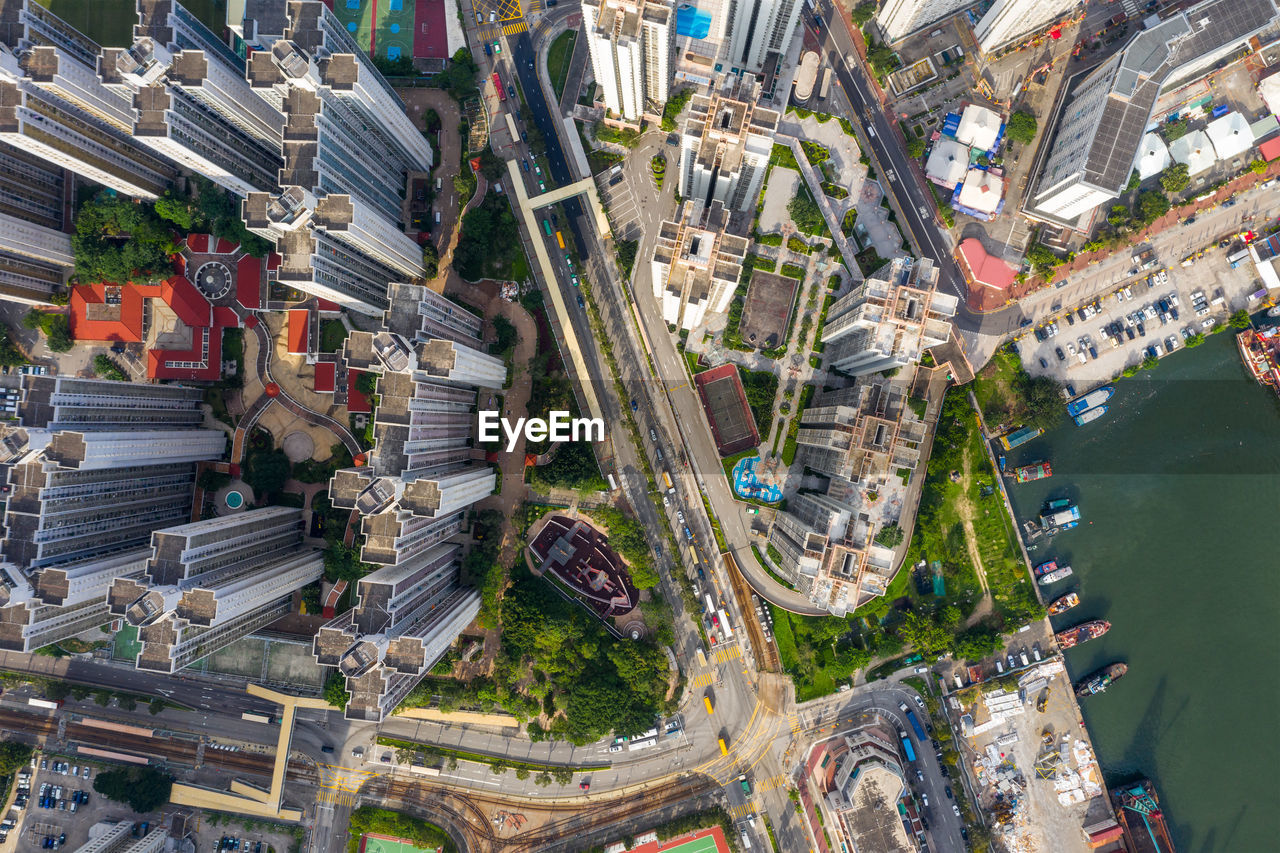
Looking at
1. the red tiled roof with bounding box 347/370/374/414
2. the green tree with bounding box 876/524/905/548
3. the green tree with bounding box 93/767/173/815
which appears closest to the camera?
the green tree with bounding box 876/524/905/548

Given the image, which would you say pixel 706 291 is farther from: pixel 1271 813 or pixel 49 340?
pixel 1271 813

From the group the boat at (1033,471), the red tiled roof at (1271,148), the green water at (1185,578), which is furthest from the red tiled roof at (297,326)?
the red tiled roof at (1271,148)

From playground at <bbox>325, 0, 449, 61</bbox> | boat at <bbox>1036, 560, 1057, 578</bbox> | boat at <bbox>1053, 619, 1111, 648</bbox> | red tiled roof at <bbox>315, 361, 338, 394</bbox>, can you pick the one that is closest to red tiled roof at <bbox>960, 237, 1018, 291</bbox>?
boat at <bbox>1036, 560, 1057, 578</bbox>

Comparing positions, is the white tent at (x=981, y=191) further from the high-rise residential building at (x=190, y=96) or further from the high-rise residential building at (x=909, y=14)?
the high-rise residential building at (x=190, y=96)

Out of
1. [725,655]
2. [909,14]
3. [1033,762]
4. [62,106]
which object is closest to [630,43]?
[909,14]

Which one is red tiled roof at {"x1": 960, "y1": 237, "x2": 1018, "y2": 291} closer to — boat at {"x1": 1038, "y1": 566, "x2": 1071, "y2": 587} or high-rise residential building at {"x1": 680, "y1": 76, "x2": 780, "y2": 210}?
high-rise residential building at {"x1": 680, "y1": 76, "x2": 780, "y2": 210}

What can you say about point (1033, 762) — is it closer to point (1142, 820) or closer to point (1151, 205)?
point (1142, 820)
